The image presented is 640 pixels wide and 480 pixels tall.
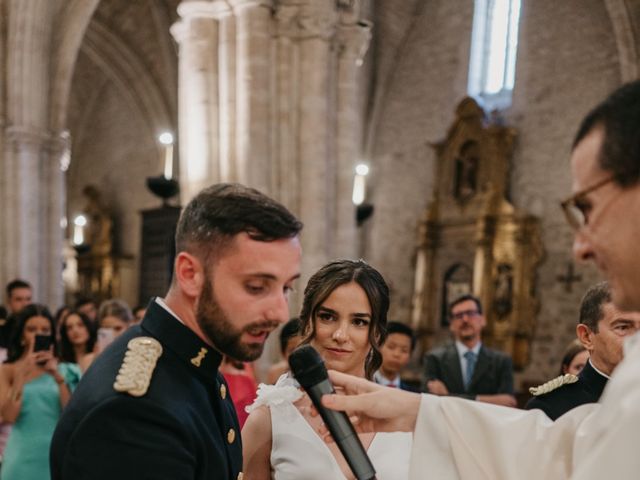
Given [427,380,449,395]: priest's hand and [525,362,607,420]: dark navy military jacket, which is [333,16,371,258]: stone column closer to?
[427,380,449,395]: priest's hand

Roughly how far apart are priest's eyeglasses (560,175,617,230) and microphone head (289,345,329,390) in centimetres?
63

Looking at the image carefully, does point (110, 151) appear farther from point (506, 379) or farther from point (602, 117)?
point (602, 117)

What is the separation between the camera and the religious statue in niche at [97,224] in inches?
749

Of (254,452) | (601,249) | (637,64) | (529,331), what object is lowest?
(529,331)

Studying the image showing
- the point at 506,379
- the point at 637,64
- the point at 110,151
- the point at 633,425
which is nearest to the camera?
the point at 633,425

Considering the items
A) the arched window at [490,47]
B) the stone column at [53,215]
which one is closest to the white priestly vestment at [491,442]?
the stone column at [53,215]

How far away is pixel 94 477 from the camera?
1.40 metres

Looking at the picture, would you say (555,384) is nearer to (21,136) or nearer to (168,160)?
(21,136)

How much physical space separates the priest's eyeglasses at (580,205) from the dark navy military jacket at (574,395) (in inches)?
56.8

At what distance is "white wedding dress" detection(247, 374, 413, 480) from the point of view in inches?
91.8

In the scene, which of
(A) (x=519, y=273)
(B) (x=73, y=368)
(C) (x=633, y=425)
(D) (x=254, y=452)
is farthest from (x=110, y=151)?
(C) (x=633, y=425)

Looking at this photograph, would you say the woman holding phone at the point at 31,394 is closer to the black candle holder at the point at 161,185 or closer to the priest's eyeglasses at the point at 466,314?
the priest's eyeglasses at the point at 466,314

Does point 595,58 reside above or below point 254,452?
above

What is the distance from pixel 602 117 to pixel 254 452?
5.44ft
